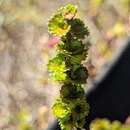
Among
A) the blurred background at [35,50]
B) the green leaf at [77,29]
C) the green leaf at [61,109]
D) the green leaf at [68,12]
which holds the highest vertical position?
the blurred background at [35,50]

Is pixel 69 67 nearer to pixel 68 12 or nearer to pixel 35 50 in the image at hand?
pixel 68 12

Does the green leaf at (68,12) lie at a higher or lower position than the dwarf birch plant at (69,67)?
higher

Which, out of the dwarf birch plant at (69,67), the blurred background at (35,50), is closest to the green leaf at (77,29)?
the dwarf birch plant at (69,67)

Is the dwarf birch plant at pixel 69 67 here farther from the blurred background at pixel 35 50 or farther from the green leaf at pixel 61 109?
the blurred background at pixel 35 50

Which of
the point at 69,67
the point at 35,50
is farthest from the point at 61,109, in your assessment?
the point at 35,50

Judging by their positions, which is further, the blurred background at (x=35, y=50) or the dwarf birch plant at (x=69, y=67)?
the blurred background at (x=35, y=50)

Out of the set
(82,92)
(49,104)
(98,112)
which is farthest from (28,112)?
(82,92)

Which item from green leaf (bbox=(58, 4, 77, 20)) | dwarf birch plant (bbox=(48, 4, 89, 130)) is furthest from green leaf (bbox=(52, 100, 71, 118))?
green leaf (bbox=(58, 4, 77, 20))
